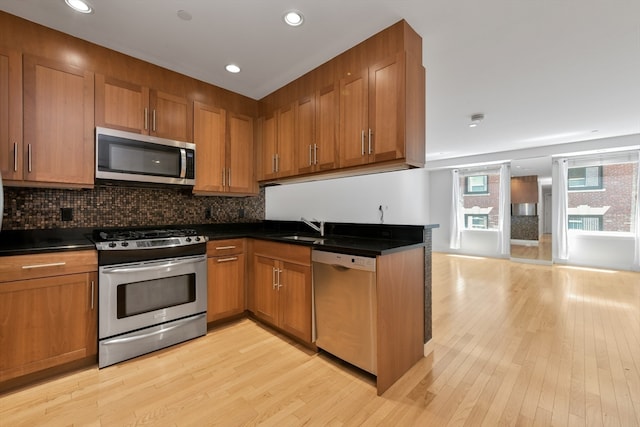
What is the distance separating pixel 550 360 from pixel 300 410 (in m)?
2.06

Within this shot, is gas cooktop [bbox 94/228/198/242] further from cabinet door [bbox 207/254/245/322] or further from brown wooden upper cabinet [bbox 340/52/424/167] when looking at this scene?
brown wooden upper cabinet [bbox 340/52/424/167]

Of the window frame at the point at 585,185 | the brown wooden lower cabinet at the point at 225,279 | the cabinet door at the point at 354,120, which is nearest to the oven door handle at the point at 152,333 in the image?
the brown wooden lower cabinet at the point at 225,279

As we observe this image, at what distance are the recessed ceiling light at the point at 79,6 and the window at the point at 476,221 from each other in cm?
796

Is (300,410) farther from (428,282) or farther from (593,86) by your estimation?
(593,86)

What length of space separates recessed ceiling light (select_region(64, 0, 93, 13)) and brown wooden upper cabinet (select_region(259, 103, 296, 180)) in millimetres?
1663

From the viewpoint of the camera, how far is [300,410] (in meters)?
1.61

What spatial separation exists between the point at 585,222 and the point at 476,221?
6.77 feet

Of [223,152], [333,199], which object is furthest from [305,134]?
[333,199]

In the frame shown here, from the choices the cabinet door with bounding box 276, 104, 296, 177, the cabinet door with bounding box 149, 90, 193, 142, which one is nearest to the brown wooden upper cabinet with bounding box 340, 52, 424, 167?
the cabinet door with bounding box 276, 104, 296, 177

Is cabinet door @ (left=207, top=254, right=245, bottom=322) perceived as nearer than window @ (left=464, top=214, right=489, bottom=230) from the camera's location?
Yes

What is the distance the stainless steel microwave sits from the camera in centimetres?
227

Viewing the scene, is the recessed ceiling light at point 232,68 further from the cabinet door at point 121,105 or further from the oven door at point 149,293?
the oven door at point 149,293

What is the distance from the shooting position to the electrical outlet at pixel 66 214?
2.34m

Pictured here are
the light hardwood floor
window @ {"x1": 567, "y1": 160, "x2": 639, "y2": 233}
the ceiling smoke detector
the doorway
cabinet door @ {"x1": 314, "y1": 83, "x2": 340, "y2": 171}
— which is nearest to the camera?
the light hardwood floor
